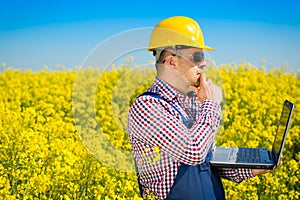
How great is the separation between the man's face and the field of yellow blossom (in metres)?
0.46

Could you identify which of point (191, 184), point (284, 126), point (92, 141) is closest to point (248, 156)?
point (284, 126)

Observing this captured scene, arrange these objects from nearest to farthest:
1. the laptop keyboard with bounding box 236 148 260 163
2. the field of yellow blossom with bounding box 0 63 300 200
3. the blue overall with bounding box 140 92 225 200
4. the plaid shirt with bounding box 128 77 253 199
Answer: the plaid shirt with bounding box 128 77 253 199
the blue overall with bounding box 140 92 225 200
the laptop keyboard with bounding box 236 148 260 163
the field of yellow blossom with bounding box 0 63 300 200

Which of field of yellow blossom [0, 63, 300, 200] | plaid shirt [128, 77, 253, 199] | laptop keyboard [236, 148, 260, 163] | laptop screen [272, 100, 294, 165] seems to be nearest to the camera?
plaid shirt [128, 77, 253, 199]

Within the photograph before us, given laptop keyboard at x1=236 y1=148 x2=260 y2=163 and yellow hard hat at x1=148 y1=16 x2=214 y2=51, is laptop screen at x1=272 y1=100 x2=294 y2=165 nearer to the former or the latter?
laptop keyboard at x1=236 y1=148 x2=260 y2=163

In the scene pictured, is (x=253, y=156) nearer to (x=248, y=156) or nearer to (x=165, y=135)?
(x=248, y=156)

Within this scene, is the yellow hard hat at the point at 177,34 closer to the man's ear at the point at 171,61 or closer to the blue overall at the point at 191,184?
the man's ear at the point at 171,61

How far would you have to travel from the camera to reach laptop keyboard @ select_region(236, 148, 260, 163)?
2722mm

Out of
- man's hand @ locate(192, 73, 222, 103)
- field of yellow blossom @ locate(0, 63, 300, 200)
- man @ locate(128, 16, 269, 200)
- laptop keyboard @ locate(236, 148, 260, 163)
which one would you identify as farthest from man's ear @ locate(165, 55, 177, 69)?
laptop keyboard @ locate(236, 148, 260, 163)

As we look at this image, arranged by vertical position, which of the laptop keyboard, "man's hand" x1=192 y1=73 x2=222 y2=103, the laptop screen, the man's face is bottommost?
the laptop keyboard

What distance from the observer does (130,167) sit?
2.99 metres

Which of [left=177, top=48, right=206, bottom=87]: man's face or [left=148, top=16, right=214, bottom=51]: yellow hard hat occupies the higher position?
[left=148, top=16, right=214, bottom=51]: yellow hard hat

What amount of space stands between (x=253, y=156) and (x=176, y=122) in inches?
24.8

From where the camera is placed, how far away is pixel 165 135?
2.36m

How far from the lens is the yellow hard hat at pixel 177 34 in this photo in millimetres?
2490
